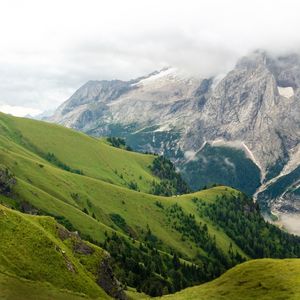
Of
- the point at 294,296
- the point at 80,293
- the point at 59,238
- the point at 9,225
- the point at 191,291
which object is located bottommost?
the point at 191,291

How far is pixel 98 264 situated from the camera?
13500 centimetres

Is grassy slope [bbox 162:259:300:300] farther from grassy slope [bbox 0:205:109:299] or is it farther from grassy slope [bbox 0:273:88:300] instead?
grassy slope [bbox 0:273:88:300]

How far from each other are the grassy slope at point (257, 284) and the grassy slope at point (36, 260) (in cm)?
2603

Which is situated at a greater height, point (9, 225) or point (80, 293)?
point (9, 225)

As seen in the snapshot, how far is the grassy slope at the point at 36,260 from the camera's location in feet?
355

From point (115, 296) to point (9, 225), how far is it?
34773mm

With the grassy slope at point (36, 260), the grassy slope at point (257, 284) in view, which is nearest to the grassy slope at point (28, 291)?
the grassy slope at point (36, 260)

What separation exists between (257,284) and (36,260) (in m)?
55.8

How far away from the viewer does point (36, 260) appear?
115m

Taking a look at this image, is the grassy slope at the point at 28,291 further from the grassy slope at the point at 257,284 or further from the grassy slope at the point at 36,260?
the grassy slope at the point at 257,284

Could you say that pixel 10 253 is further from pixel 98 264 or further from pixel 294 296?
pixel 294 296

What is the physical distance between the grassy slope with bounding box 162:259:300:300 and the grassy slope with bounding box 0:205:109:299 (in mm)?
26034

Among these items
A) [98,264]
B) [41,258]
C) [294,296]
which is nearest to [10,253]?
[41,258]

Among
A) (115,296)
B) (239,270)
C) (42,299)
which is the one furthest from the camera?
(239,270)
